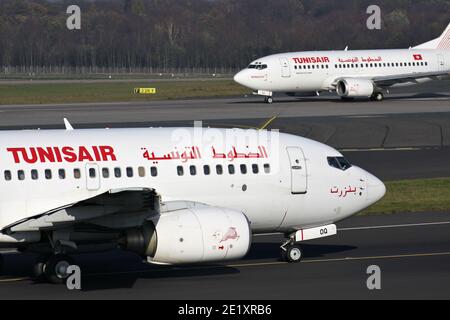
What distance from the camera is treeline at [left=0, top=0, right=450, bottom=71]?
461 feet

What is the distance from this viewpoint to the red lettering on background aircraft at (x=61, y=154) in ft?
86.5

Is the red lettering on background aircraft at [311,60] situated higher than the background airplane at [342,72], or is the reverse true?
the red lettering on background aircraft at [311,60]

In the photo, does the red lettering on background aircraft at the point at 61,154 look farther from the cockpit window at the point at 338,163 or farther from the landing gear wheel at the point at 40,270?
the cockpit window at the point at 338,163

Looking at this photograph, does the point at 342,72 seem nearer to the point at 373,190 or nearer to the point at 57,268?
the point at 373,190

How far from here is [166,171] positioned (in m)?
27.2

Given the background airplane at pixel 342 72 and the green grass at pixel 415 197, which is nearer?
the green grass at pixel 415 197

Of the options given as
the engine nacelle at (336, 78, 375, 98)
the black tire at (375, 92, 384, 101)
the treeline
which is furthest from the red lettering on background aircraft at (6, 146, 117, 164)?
the treeline

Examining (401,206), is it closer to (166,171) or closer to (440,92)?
(166,171)

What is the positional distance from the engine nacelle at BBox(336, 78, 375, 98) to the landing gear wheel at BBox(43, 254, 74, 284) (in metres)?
58.0

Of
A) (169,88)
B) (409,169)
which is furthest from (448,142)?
(169,88)

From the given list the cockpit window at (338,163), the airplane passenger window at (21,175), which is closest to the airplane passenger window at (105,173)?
the airplane passenger window at (21,175)

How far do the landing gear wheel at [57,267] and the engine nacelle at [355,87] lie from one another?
190 ft

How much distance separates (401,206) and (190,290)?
16.0 metres

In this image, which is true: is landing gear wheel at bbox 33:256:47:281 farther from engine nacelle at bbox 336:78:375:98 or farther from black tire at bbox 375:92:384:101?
black tire at bbox 375:92:384:101
